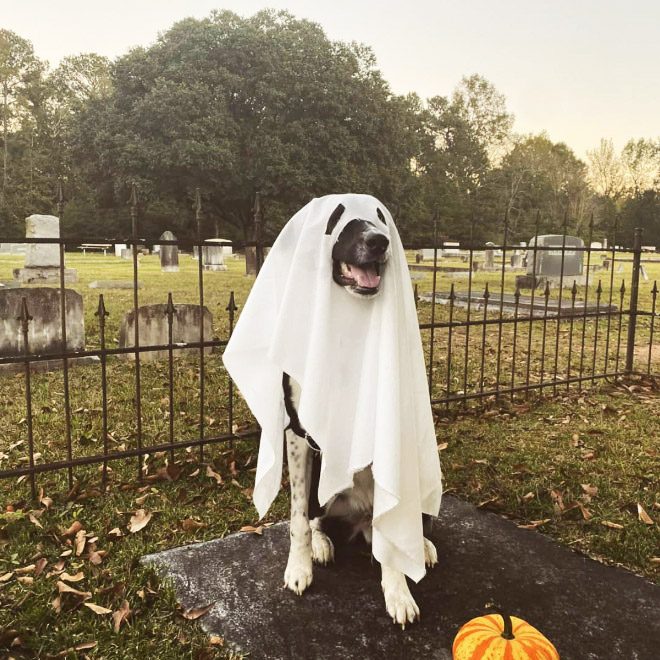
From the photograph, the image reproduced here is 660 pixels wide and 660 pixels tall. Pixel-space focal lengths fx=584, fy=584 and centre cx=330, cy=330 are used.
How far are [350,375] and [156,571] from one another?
1.42 metres

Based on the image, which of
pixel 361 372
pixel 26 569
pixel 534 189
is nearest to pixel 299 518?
pixel 361 372

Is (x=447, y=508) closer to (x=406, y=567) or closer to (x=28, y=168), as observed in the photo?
(x=406, y=567)

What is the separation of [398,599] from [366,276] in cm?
133

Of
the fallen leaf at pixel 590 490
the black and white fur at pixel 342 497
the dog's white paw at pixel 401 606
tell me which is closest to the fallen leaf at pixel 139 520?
the black and white fur at pixel 342 497

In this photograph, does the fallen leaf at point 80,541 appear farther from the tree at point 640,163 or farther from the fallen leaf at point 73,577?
the tree at point 640,163

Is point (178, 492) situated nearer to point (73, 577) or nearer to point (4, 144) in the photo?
point (73, 577)

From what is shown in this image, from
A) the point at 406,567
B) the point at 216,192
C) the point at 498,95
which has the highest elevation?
the point at 498,95

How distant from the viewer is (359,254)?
2230mm

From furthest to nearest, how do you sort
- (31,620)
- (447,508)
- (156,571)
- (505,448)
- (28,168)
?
(28,168), (505,448), (447,508), (156,571), (31,620)

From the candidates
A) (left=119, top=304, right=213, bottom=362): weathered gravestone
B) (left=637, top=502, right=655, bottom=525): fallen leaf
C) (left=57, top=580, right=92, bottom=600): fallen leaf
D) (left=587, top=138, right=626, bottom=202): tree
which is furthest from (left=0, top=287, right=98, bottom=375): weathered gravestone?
(left=587, top=138, right=626, bottom=202): tree

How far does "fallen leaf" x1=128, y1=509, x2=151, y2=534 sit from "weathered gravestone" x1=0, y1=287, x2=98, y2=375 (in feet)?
12.8

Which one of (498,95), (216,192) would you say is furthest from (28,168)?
(498,95)

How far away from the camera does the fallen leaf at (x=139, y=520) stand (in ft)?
11.0

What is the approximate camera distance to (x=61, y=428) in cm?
517
